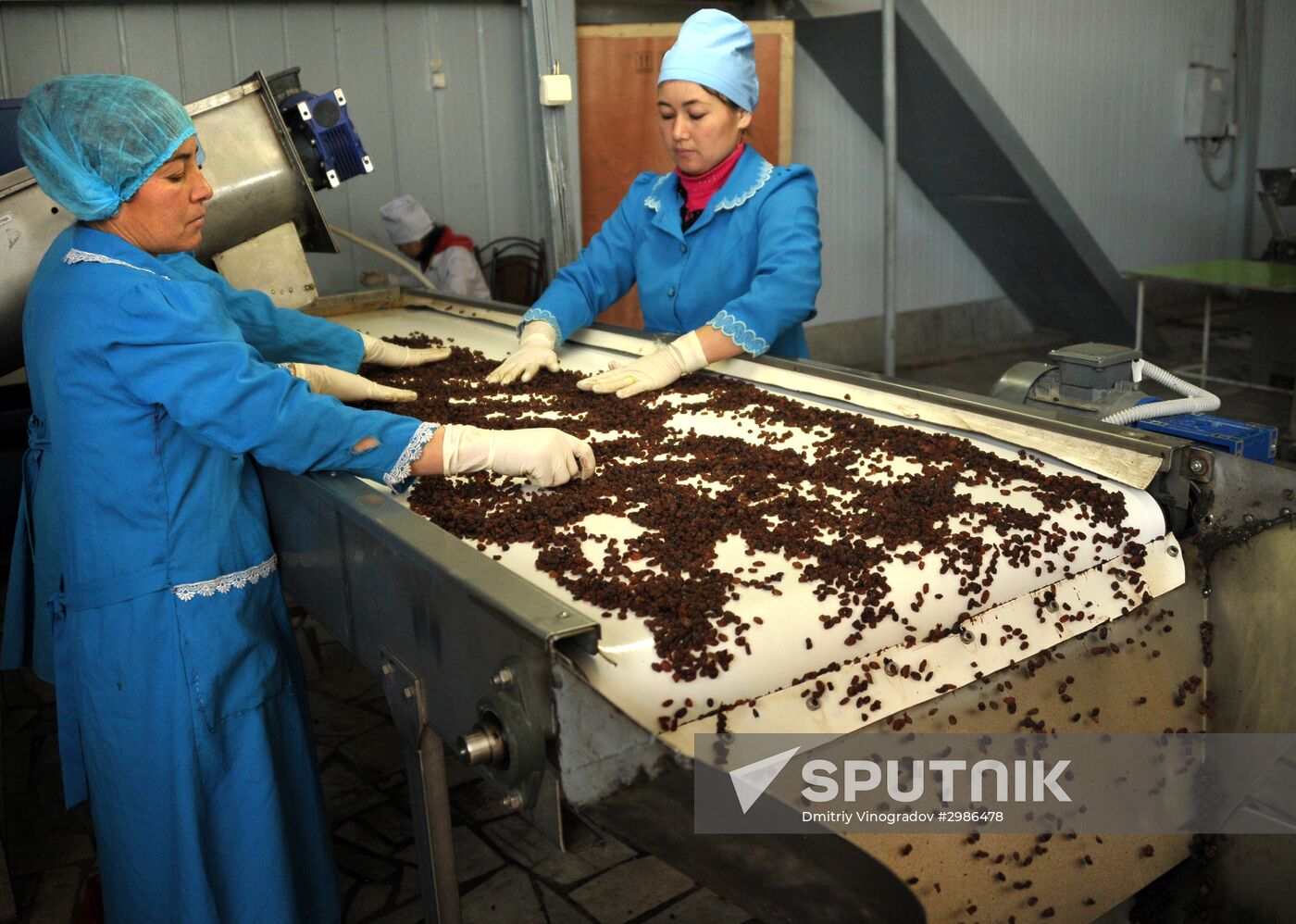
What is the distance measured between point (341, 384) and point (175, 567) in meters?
0.55

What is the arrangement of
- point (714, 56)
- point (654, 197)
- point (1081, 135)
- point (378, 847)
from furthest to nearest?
point (1081, 135) → point (654, 197) → point (378, 847) → point (714, 56)

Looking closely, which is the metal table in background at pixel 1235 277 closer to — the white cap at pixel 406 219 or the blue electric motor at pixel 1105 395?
the blue electric motor at pixel 1105 395

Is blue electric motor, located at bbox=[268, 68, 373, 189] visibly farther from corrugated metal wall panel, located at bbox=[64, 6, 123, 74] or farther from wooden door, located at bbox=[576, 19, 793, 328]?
wooden door, located at bbox=[576, 19, 793, 328]

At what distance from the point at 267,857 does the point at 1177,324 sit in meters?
8.50

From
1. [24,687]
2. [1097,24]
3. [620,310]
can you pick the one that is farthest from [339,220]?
[1097,24]

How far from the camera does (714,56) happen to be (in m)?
2.40

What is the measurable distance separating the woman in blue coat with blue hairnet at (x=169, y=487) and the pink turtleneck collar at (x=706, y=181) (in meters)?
1.13

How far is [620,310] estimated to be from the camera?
595 centimetres

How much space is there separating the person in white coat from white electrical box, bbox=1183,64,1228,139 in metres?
6.56

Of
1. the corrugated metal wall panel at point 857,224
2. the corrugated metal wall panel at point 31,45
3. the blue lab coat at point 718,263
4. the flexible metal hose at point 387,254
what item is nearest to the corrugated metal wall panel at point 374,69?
the corrugated metal wall panel at point 31,45

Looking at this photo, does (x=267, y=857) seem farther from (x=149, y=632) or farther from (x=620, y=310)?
(x=620, y=310)

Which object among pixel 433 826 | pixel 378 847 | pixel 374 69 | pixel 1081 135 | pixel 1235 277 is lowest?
pixel 378 847

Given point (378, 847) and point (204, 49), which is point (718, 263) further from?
point (204, 49)

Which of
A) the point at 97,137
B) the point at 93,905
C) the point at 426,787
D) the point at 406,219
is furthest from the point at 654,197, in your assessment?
the point at 406,219
